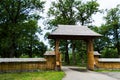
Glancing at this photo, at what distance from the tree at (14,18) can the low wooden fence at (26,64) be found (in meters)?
11.1

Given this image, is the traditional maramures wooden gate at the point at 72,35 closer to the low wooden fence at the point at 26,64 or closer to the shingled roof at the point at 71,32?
the shingled roof at the point at 71,32

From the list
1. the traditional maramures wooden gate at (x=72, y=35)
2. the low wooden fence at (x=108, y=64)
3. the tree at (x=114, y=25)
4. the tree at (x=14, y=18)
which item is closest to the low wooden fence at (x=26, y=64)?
the traditional maramures wooden gate at (x=72, y=35)

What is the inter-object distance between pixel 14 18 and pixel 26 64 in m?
13.6

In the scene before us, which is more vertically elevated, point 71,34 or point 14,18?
point 14,18

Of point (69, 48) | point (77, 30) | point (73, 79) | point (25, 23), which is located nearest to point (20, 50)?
point (69, 48)

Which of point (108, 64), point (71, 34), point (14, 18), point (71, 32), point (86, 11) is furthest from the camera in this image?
point (86, 11)

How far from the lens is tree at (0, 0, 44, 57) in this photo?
3447 centimetres

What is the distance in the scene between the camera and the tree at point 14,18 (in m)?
34.5

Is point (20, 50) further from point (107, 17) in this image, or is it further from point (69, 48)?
point (107, 17)

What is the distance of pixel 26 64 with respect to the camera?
2356 centimetres

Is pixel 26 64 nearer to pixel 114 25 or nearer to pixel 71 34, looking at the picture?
pixel 71 34

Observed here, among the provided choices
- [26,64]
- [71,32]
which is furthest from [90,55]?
[26,64]

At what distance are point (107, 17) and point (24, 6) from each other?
2131cm

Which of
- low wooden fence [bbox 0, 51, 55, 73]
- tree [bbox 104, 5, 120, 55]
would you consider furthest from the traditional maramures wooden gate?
tree [bbox 104, 5, 120, 55]
